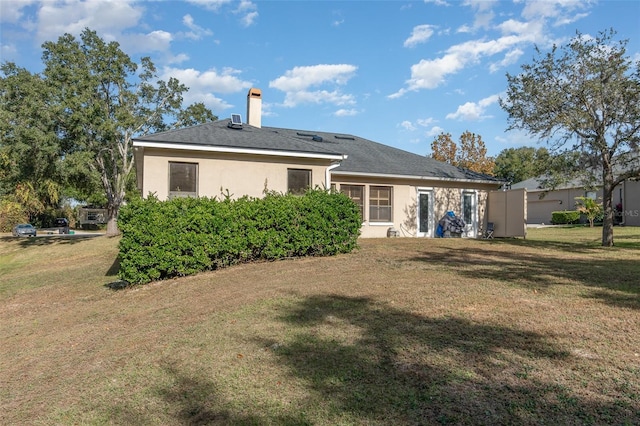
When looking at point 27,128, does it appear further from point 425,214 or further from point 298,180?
point 425,214

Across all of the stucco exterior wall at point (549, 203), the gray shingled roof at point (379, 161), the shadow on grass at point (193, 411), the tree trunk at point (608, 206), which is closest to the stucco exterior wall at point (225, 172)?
the gray shingled roof at point (379, 161)

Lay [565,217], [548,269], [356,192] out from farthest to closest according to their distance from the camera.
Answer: [565,217]
[356,192]
[548,269]

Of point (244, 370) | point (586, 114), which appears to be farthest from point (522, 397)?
point (586, 114)

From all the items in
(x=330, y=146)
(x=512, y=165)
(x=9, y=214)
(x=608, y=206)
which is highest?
(x=512, y=165)

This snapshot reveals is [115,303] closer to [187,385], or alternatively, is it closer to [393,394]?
[187,385]

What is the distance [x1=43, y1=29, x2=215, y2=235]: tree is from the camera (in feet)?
80.2

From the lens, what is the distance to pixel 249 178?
13.4 metres

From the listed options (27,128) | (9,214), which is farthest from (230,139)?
(9,214)

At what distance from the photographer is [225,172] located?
13.1m

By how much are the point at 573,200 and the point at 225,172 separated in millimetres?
28791

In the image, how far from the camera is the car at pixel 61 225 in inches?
1502

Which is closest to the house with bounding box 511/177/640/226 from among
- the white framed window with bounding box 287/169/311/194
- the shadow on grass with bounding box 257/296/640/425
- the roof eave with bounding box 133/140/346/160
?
the roof eave with bounding box 133/140/346/160

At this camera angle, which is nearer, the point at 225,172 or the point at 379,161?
the point at 225,172

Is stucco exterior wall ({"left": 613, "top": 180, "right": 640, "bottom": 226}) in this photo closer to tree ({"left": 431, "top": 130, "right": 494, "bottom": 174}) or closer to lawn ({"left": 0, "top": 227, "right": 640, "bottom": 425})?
tree ({"left": 431, "top": 130, "right": 494, "bottom": 174})
